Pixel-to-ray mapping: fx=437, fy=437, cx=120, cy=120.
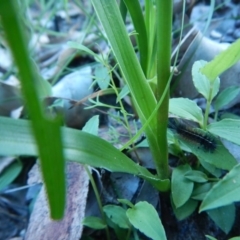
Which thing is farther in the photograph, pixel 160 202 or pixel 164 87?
pixel 160 202

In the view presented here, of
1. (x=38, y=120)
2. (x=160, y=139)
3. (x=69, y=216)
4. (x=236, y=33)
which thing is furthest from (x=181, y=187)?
(x=236, y=33)

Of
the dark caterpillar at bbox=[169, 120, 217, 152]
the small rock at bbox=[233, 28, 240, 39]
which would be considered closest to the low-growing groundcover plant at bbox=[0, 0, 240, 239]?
the dark caterpillar at bbox=[169, 120, 217, 152]

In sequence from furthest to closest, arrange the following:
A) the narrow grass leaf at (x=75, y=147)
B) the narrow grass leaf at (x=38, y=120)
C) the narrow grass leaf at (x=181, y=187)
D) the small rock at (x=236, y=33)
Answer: the small rock at (x=236, y=33), the narrow grass leaf at (x=181, y=187), the narrow grass leaf at (x=75, y=147), the narrow grass leaf at (x=38, y=120)

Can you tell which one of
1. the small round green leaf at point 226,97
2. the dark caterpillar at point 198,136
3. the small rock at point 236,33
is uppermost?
the small round green leaf at point 226,97

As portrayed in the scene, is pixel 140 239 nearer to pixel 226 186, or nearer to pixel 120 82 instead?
pixel 226 186

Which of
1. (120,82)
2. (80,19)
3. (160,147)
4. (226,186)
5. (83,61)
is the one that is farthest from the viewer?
(80,19)

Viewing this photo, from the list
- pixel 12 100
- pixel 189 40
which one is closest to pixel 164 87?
pixel 189 40

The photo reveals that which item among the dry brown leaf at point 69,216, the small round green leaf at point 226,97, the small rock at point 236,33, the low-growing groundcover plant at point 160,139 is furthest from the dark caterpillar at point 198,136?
the small rock at point 236,33

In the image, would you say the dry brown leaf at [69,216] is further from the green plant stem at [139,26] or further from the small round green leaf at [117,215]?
the green plant stem at [139,26]
